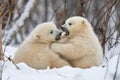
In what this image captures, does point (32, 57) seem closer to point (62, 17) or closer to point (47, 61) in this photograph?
point (47, 61)

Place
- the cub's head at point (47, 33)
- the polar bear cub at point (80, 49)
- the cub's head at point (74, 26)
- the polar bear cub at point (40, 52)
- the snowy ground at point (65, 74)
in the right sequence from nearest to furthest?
the snowy ground at point (65, 74), the polar bear cub at point (40, 52), the polar bear cub at point (80, 49), the cub's head at point (47, 33), the cub's head at point (74, 26)

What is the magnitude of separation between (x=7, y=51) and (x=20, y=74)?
90.7 inches

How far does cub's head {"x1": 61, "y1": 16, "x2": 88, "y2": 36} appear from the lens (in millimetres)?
5973

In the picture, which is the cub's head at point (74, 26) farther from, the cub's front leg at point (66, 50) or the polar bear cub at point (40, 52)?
the cub's front leg at point (66, 50)

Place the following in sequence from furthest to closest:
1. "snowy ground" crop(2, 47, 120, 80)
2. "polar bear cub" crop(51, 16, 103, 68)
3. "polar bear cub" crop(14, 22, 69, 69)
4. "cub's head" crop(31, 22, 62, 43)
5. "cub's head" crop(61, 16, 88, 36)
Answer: "cub's head" crop(61, 16, 88, 36) → "cub's head" crop(31, 22, 62, 43) → "polar bear cub" crop(51, 16, 103, 68) → "polar bear cub" crop(14, 22, 69, 69) → "snowy ground" crop(2, 47, 120, 80)

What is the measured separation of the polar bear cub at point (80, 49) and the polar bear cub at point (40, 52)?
0.30 ft

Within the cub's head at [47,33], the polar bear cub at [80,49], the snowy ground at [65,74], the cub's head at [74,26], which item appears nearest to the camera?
the snowy ground at [65,74]

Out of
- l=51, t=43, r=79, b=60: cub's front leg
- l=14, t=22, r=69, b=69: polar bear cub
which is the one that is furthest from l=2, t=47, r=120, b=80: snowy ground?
l=51, t=43, r=79, b=60: cub's front leg

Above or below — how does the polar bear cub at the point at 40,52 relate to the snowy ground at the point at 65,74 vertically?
below

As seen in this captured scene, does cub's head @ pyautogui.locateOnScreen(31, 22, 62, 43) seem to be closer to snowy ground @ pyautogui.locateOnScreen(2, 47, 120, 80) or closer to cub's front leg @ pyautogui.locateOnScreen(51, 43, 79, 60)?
cub's front leg @ pyautogui.locateOnScreen(51, 43, 79, 60)

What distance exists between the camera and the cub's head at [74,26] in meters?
5.97

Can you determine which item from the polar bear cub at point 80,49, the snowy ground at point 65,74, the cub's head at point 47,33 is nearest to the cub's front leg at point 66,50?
the polar bear cub at point 80,49

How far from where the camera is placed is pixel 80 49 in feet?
18.5

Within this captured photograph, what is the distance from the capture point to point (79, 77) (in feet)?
14.3
